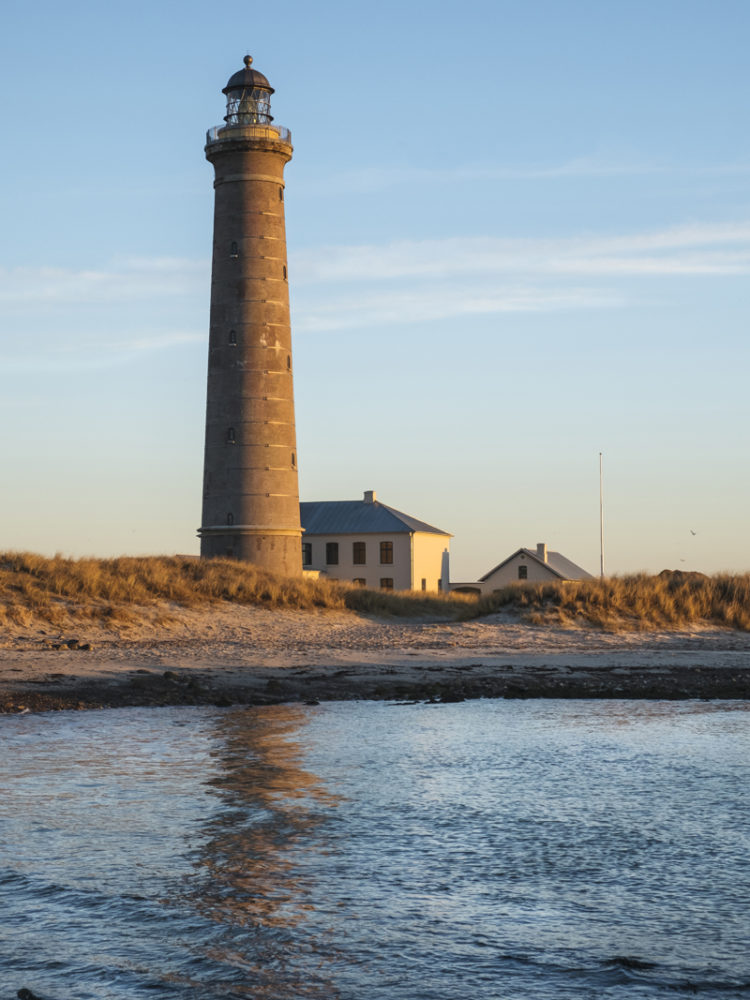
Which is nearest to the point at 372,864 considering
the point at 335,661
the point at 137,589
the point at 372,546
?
the point at 335,661

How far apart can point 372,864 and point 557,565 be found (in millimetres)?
53082

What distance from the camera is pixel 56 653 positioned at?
792 inches

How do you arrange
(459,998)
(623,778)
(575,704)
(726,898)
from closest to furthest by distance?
(459,998) < (726,898) < (623,778) < (575,704)

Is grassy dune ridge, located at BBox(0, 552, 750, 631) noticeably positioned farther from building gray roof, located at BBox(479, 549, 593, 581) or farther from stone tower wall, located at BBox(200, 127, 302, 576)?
building gray roof, located at BBox(479, 549, 593, 581)

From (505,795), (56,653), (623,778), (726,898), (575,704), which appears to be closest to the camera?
(726,898)

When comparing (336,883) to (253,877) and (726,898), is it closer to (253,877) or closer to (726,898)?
(253,877)

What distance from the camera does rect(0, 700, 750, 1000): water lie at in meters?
5.82

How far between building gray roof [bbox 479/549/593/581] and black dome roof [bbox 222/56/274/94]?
28.2 meters

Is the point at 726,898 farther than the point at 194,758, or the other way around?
the point at 194,758

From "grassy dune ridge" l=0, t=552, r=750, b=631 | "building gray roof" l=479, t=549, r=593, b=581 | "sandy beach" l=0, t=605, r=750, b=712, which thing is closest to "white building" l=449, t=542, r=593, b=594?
"building gray roof" l=479, t=549, r=593, b=581

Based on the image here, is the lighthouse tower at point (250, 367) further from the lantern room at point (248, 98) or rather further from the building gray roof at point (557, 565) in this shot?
the building gray roof at point (557, 565)

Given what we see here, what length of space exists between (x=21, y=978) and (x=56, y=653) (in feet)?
49.1

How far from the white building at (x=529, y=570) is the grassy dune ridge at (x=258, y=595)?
26.2 metres

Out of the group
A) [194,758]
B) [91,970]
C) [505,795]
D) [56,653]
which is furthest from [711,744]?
[56,653]
